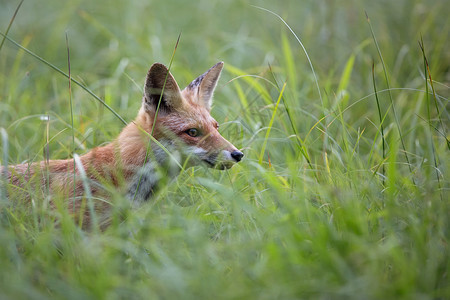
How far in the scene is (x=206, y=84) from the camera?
495 centimetres

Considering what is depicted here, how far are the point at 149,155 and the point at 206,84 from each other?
1.19 m

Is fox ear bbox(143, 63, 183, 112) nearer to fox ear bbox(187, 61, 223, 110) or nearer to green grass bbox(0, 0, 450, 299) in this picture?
green grass bbox(0, 0, 450, 299)

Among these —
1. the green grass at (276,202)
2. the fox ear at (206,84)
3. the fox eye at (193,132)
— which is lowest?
the green grass at (276,202)

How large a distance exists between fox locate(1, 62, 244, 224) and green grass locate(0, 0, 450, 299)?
0.21 meters

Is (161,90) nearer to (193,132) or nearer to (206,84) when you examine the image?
(193,132)

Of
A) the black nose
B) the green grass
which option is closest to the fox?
the black nose

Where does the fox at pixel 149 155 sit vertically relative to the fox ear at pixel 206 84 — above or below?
below

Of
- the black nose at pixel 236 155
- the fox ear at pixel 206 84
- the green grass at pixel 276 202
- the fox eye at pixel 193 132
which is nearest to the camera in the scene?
the green grass at pixel 276 202

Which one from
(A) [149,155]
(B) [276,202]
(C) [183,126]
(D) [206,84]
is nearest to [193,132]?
(C) [183,126]

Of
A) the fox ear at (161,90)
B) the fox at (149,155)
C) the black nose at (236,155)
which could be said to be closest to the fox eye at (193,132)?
the fox at (149,155)

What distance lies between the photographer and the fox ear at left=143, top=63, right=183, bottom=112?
4.21 metres

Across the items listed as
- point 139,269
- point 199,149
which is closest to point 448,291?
point 139,269

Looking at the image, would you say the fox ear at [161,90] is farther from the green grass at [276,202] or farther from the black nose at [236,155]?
the black nose at [236,155]

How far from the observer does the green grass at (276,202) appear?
268 centimetres
